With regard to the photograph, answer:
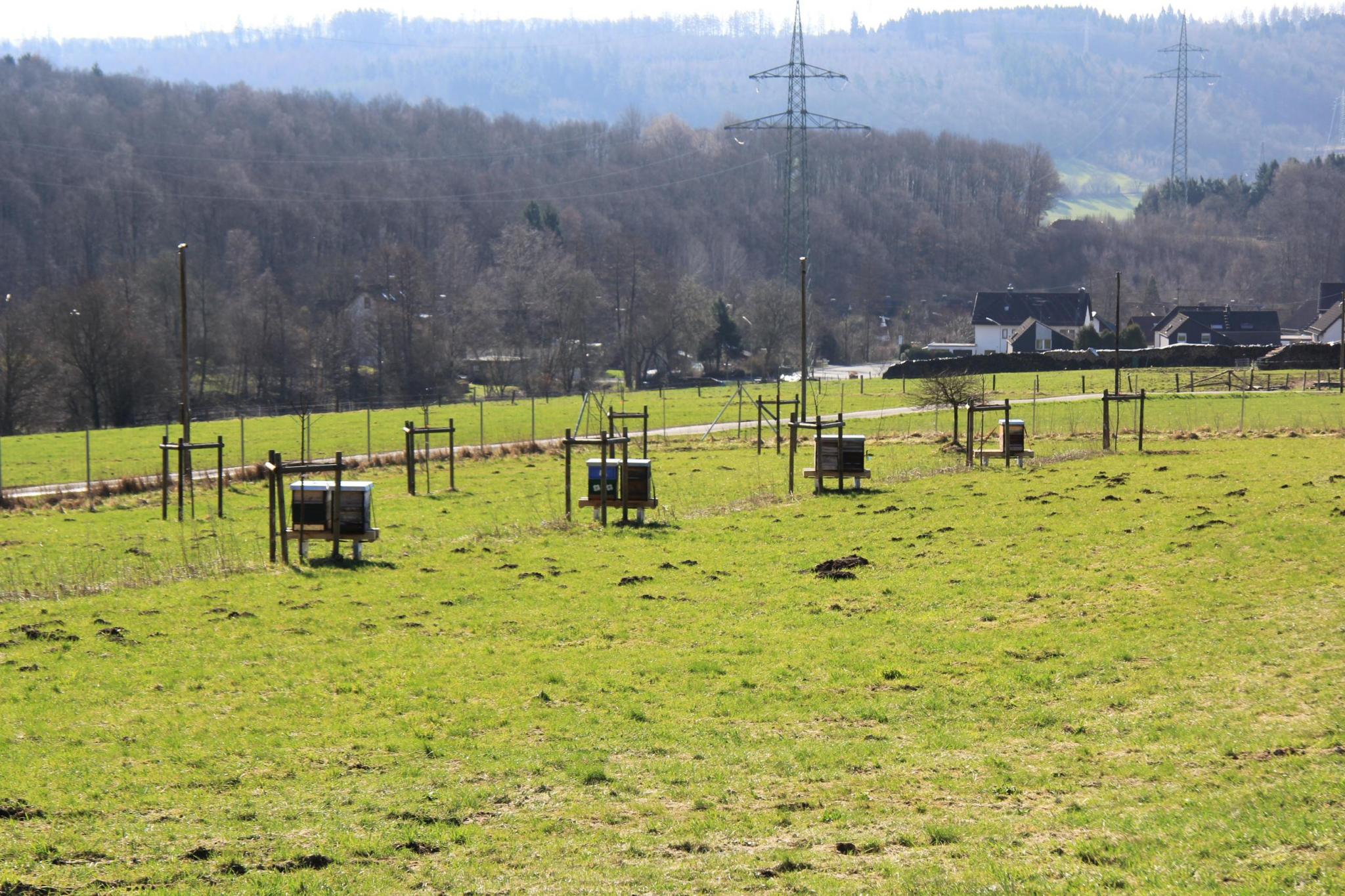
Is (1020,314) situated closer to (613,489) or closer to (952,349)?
(952,349)

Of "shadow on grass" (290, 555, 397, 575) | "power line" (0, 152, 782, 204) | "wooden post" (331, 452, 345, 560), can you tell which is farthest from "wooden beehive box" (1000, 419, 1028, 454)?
"power line" (0, 152, 782, 204)

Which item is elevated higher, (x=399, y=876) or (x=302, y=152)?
(x=302, y=152)

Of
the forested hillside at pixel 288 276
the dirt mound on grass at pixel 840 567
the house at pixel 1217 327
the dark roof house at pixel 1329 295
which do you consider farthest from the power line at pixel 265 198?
the dirt mound on grass at pixel 840 567

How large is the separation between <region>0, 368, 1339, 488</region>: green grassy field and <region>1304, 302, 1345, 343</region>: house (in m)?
45.0

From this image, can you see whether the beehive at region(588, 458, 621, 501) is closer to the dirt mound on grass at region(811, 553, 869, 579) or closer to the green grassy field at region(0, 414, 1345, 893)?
the green grassy field at region(0, 414, 1345, 893)

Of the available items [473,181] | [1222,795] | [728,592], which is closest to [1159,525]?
[728,592]

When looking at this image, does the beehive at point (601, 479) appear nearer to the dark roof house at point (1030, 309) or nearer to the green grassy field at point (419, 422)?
the green grassy field at point (419, 422)

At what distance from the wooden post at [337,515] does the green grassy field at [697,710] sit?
32.4 inches

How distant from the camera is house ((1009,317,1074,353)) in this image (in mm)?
131250

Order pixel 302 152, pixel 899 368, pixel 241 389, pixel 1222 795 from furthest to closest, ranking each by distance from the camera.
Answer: pixel 302 152, pixel 241 389, pixel 899 368, pixel 1222 795

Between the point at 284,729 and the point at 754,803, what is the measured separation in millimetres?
5646

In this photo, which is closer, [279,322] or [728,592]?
[728,592]

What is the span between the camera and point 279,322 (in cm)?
11419

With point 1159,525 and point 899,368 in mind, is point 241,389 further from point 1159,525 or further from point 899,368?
point 1159,525
